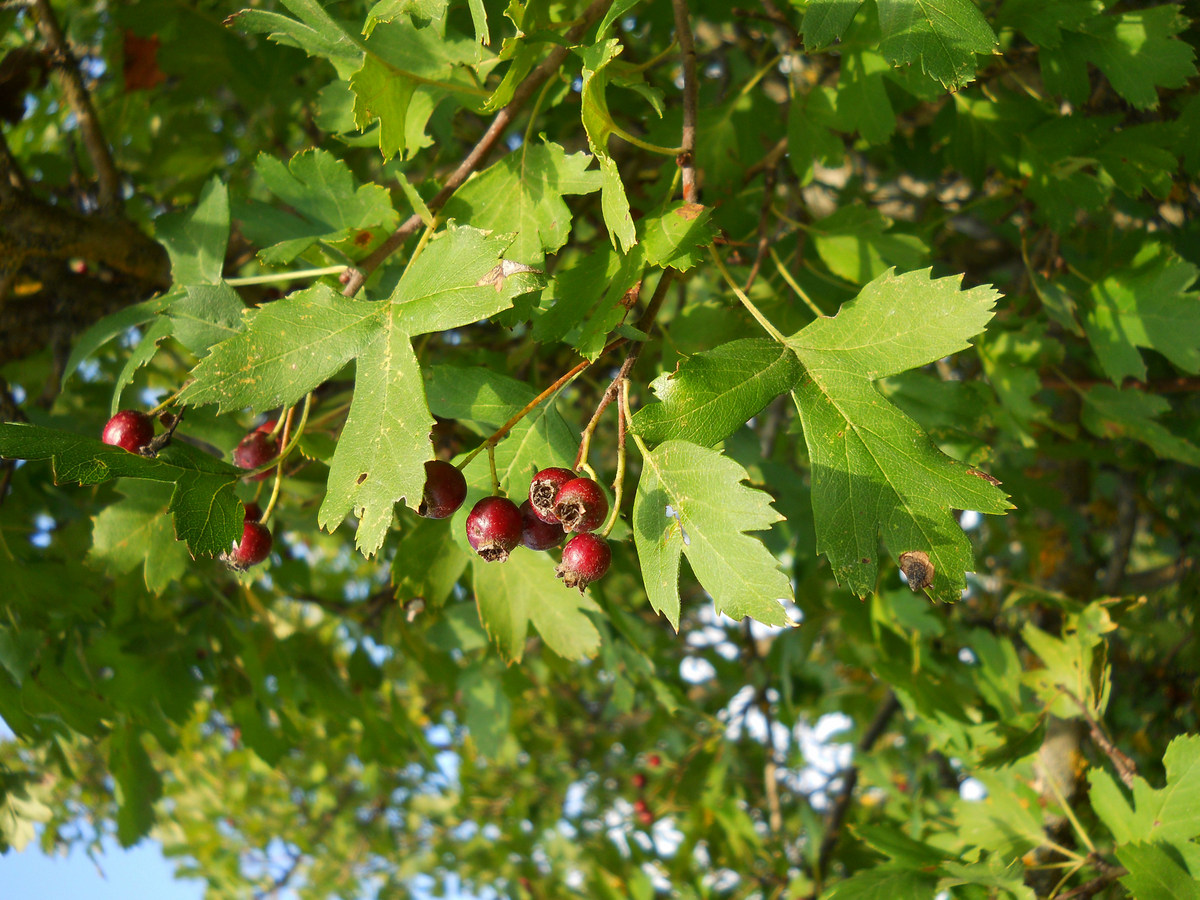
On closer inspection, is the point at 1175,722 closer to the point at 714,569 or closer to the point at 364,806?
the point at 714,569

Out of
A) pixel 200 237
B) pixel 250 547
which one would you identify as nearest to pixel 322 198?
pixel 200 237

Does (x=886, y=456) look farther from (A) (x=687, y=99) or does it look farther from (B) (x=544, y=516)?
(A) (x=687, y=99)

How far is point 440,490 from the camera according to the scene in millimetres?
1059

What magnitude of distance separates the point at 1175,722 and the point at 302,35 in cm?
371

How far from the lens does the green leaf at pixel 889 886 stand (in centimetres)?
158

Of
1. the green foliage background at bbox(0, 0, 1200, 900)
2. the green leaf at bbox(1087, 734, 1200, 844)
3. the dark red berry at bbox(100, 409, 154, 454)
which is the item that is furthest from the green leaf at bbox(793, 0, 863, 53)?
the green leaf at bbox(1087, 734, 1200, 844)

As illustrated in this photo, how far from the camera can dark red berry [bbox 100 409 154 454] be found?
1234 millimetres

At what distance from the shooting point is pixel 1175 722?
3.11 meters

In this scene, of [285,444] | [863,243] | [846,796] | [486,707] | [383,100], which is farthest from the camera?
[846,796]

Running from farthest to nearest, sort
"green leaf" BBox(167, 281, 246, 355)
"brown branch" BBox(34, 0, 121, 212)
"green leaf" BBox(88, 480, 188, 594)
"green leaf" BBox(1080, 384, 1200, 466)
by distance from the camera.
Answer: "brown branch" BBox(34, 0, 121, 212) → "green leaf" BBox(1080, 384, 1200, 466) → "green leaf" BBox(88, 480, 188, 594) → "green leaf" BBox(167, 281, 246, 355)

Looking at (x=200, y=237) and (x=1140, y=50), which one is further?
(x=1140, y=50)

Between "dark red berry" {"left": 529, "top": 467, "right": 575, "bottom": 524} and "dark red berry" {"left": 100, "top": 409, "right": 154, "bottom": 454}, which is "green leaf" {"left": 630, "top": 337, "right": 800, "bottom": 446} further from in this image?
"dark red berry" {"left": 100, "top": 409, "right": 154, "bottom": 454}

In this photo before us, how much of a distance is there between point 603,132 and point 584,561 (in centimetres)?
56

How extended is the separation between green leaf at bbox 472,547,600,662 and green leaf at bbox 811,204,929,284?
0.90 m
